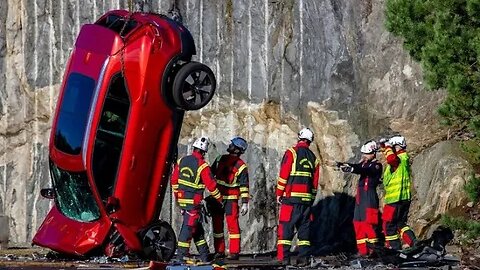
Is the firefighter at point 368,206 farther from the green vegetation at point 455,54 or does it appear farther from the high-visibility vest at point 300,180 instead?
the green vegetation at point 455,54

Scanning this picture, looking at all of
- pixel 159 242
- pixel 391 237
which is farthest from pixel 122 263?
pixel 391 237

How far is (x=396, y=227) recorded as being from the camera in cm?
1505

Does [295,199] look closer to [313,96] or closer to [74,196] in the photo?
[74,196]

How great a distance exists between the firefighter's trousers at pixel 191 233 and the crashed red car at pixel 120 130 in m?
0.26

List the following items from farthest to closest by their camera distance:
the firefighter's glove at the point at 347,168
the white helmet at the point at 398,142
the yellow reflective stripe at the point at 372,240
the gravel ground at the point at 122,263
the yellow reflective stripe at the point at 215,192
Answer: the white helmet at the point at 398,142 → the yellow reflective stripe at the point at 372,240 → the firefighter's glove at the point at 347,168 → the yellow reflective stripe at the point at 215,192 → the gravel ground at the point at 122,263

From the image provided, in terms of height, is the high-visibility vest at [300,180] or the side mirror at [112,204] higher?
the high-visibility vest at [300,180]

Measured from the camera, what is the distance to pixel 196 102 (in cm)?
1437

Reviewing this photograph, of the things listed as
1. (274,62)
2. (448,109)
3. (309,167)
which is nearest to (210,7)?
(274,62)

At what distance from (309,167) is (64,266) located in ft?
11.3

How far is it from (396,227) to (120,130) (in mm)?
3997

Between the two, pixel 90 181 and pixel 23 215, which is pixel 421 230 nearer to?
pixel 90 181

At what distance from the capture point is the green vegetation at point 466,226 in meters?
13.7

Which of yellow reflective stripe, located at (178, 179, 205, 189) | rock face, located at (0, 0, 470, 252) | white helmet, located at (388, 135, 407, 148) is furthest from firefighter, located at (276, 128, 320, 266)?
rock face, located at (0, 0, 470, 252)

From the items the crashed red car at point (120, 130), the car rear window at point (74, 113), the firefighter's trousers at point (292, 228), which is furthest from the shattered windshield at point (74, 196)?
the firefighter's trousers at point (292, 228)
